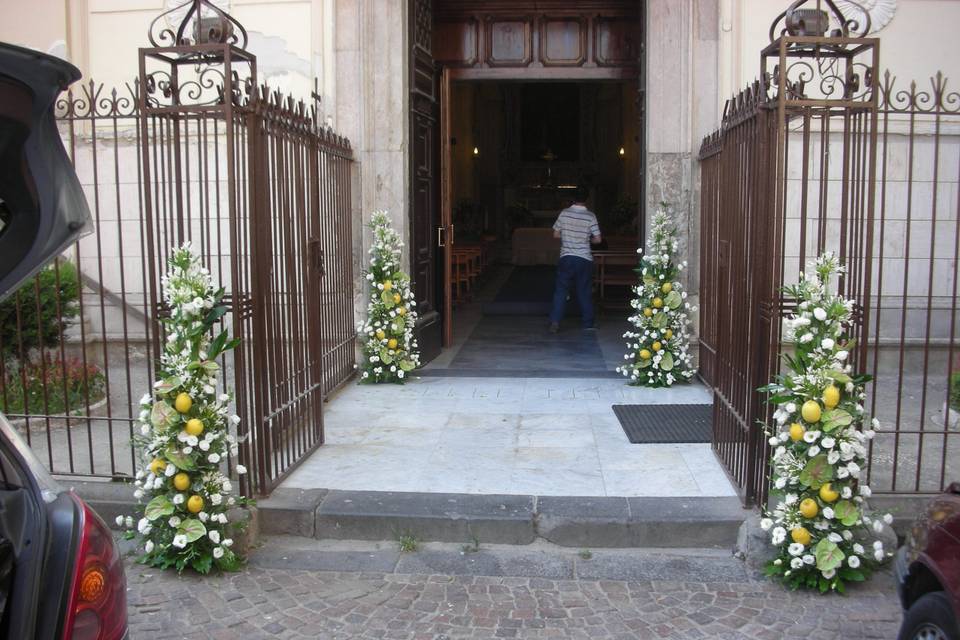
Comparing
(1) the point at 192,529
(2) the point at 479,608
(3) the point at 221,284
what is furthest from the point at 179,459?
(2) the point at 479,608

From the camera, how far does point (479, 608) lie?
413cm

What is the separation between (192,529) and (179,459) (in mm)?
344

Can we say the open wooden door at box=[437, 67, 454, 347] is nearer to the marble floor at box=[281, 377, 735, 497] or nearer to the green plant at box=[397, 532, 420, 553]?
the marble floor at box=[281, 377, 735, 497]

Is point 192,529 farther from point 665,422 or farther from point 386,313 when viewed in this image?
point 386,313

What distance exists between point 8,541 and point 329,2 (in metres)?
6.80

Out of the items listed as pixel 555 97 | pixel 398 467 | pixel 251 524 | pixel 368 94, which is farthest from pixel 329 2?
pixel 555 97

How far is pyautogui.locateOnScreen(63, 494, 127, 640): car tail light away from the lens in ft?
7.23

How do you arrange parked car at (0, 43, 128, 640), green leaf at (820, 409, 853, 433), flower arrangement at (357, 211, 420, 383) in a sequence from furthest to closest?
1. flower arrangement at (357, 211, 420, 383)
2. green leaf at (820, 409, 853, 433)
3. parked car at (0, 43, 128, 640)

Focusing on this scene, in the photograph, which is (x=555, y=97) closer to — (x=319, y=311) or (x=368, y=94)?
(x=368, y=94)

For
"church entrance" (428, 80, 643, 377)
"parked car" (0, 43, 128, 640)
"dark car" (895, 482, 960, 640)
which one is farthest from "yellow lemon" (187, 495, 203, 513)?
"church entrance" (428, 80, 643, 377)

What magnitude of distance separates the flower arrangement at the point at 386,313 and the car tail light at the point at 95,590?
552 centimetres

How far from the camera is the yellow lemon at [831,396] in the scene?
411 centimetres

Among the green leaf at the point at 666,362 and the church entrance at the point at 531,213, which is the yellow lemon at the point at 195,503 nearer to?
the church entrance at the point at 531,213

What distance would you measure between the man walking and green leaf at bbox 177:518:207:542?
7.03 meters
